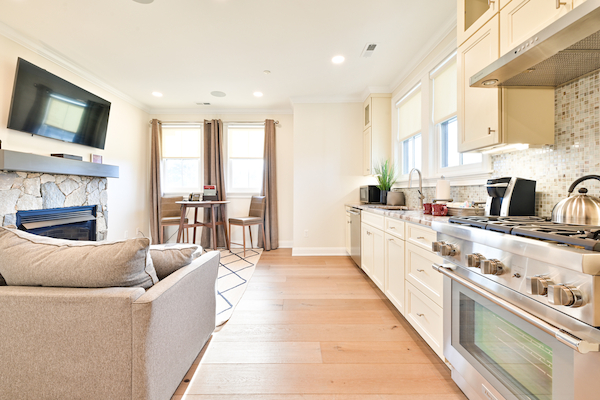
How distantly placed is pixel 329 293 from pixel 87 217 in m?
3.26

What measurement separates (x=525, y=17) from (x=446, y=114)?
1347mm

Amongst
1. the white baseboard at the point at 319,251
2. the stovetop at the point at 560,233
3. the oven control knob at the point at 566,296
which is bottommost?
the white baseboard at the point at 319,251

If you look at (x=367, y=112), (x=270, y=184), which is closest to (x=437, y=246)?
(x=367, y=112)

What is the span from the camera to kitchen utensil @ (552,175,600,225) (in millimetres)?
1042

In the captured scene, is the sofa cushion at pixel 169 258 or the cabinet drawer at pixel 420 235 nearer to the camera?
the sofa cushion at pixel 169 258

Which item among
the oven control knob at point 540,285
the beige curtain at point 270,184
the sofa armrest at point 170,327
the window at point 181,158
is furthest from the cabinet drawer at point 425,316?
the window at point 181,158

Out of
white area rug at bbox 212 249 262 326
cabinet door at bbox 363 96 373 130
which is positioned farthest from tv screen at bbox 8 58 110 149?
cabinet door at bbox 363 96 373 130

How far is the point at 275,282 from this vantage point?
3041 mm

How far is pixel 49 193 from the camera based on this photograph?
288 centimetres

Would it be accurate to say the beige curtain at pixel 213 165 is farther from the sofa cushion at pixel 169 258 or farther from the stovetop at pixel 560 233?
the stovetop at pixel 560 233

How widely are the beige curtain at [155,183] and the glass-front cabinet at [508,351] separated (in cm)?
492

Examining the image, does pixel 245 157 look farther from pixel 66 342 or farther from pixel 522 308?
pixel 522 308

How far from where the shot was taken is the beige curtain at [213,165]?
16.0 feet

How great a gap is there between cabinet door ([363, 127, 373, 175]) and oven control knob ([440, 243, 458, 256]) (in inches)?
107
